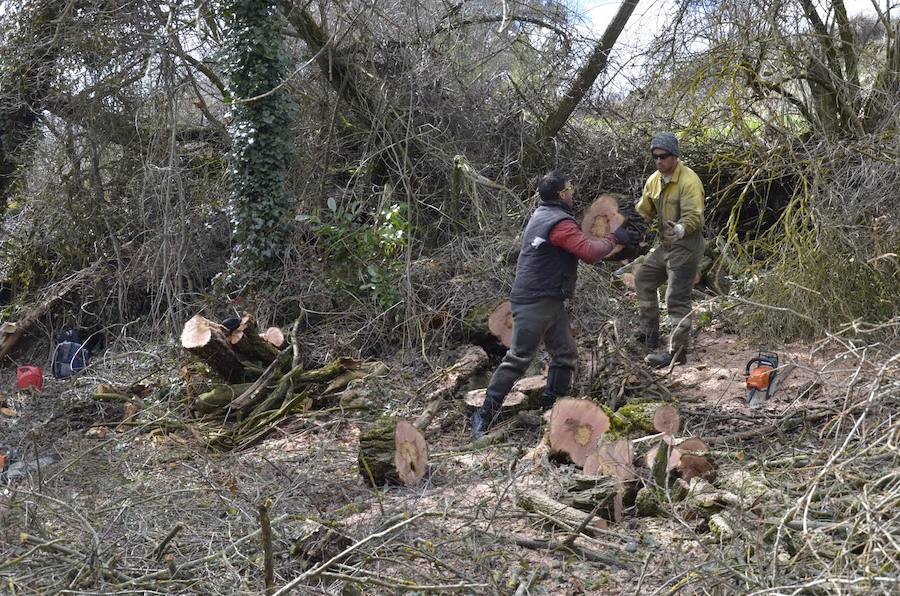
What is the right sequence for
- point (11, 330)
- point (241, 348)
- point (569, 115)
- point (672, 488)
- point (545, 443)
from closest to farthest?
point (672, 488) < point (545, 443) < point (241, 348) < point (11, 330) < point (569, 115)

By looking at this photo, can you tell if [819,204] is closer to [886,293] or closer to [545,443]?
[886,293]

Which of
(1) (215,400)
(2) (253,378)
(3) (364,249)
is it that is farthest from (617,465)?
(3) (364,249)

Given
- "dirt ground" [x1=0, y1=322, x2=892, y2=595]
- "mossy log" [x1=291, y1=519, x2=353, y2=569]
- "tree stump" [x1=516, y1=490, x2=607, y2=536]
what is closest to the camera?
"dirt ground" [x1=0, y1=322, x2=892, y2=595]

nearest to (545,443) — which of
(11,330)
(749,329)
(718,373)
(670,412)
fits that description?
(670,412)

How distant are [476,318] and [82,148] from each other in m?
5.53

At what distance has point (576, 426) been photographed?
5.76 meters

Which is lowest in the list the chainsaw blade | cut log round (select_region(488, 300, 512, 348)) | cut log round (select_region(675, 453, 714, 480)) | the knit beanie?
cut log round (select_region(675, 453, 714, 480))

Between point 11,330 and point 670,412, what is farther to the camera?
point 11,330

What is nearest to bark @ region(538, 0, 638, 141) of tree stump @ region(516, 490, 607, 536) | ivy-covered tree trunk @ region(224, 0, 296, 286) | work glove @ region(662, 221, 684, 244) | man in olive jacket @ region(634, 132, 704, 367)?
ivy-covered tree trunk @ region(224, 0, 296, 286)

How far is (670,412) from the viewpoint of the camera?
19.5ft

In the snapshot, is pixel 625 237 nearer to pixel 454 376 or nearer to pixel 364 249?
pixel 454 376

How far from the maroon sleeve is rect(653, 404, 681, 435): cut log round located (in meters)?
1.08

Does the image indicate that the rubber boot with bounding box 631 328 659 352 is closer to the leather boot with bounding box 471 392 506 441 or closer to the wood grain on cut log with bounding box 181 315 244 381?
the leather boot with bounding box 471 392 506 441

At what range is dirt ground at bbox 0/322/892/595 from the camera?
3.99 metres
